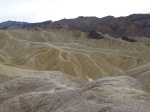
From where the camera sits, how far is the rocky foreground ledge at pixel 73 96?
12258 mm

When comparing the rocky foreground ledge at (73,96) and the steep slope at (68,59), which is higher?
the rocky foreground ledge at (73,96)

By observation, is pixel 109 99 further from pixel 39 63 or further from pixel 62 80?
pixel 39 63

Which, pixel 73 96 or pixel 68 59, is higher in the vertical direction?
pixel 73 96

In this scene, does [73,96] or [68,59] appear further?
[68,59]

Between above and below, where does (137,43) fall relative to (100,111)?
below

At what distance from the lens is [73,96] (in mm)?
14047

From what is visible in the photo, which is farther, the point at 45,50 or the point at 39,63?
the point at 45,50

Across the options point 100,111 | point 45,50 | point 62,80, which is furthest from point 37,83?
point 45,50

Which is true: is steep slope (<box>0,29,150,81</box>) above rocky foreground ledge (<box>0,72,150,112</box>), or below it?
below

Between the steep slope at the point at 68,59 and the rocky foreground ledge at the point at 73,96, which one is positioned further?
the steep slope at the point at 68,59

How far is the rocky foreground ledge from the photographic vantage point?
40.2ft

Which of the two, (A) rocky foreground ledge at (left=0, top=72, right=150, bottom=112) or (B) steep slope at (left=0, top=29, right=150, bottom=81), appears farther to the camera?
(B) steep slope at (left=0, top=29, right=150, bottom=81)

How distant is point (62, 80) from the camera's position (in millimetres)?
18922

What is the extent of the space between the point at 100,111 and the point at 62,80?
712cm
